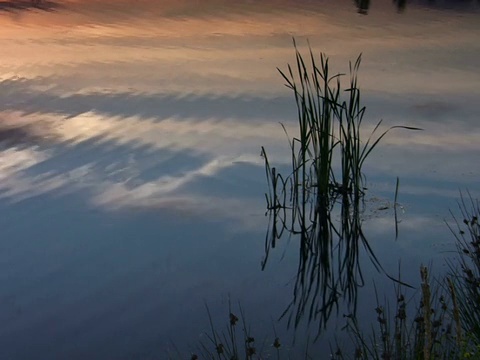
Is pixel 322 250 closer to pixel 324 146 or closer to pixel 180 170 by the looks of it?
pixel 324 146

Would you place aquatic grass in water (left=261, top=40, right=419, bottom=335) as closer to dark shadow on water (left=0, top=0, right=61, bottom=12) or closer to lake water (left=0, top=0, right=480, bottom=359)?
lake water (left=0, top=0, right=480, bottom=359)

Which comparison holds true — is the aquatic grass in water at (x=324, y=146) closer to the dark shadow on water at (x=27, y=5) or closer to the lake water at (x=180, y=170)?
the lake water at (x=180, y=170)

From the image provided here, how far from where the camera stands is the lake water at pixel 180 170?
3338mm

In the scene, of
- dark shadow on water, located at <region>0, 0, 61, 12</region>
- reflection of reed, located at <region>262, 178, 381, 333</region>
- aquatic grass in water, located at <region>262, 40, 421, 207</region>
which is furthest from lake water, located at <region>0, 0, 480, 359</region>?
dark shadow on water, located at <region>0, 0, 61, 12</region>

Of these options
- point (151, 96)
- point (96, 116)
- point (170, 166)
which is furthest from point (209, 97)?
point (170, 166)

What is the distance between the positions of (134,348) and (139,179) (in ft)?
6.48

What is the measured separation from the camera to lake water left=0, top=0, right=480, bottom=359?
3.34 m

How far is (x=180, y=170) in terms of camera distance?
504 cm

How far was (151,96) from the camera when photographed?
702cm

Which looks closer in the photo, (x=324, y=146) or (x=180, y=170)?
(x=324, y=146)

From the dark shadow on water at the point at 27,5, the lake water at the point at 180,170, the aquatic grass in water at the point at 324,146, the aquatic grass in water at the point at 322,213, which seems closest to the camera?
the lake water at the point at 180,170

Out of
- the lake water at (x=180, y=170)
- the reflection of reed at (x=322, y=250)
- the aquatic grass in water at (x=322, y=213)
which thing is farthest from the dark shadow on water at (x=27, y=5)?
the reflection of reed at (x=322, y=250)

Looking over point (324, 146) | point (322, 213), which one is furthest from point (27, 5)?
point (324, 146)

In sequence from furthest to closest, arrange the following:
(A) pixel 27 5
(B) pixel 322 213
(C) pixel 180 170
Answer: (A) pixel 27 5 → (C) pixel 180 170 → (B) pixel 322 213
